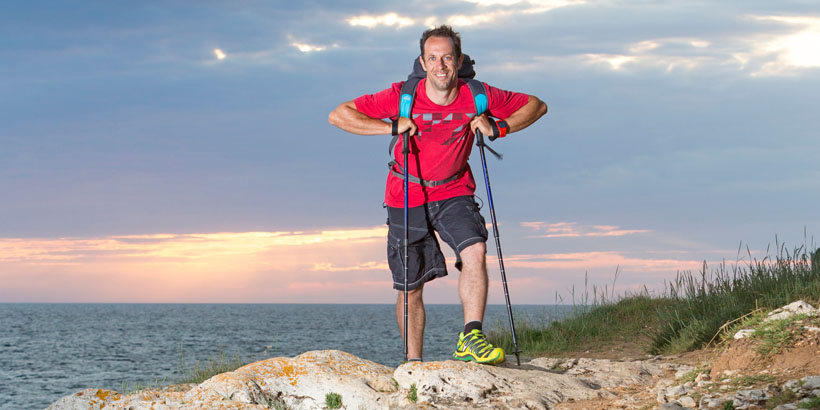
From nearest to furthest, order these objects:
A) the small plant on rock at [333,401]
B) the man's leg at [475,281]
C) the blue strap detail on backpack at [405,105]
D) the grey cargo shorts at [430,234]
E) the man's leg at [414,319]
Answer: the small plant on rock at [333,401]
the man's leg at [475,281]
the grey cargo shorts at [430,234]
the blue strap detail on backpack at [405,105]
the man's leg at [414,319]

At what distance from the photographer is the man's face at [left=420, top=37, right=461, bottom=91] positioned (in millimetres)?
5801

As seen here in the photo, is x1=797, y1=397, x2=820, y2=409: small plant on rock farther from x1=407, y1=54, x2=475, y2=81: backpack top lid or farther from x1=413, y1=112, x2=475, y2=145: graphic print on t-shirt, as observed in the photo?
x1=407, y1=54, x2=475, y2=81: backpack top lid

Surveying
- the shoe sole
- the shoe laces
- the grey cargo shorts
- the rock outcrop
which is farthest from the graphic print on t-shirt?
the rock outcrop

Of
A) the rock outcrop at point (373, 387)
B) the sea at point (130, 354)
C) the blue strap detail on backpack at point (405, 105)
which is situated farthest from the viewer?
the sea at point (130, 354)

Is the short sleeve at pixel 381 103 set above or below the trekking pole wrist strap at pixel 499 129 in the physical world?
above

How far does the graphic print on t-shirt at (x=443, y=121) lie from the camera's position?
600cm

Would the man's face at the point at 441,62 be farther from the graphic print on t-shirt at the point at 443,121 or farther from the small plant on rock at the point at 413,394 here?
the small plant on rock at the point at 413,394

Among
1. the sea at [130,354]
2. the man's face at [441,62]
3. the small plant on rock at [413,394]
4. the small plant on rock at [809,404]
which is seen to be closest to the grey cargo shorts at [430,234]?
the man's face at [441,62]

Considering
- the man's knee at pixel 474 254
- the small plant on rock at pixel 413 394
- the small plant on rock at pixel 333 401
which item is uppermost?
the man's knee at pixel 474 254

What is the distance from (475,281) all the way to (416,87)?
1.71 m

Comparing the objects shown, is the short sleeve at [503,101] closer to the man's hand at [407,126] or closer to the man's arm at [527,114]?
the man's arm at [527,114]

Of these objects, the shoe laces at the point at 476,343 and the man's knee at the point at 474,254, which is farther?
the man's knee at the point at 474,254

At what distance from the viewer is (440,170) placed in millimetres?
6078

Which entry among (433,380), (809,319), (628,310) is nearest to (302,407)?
(433,380)
